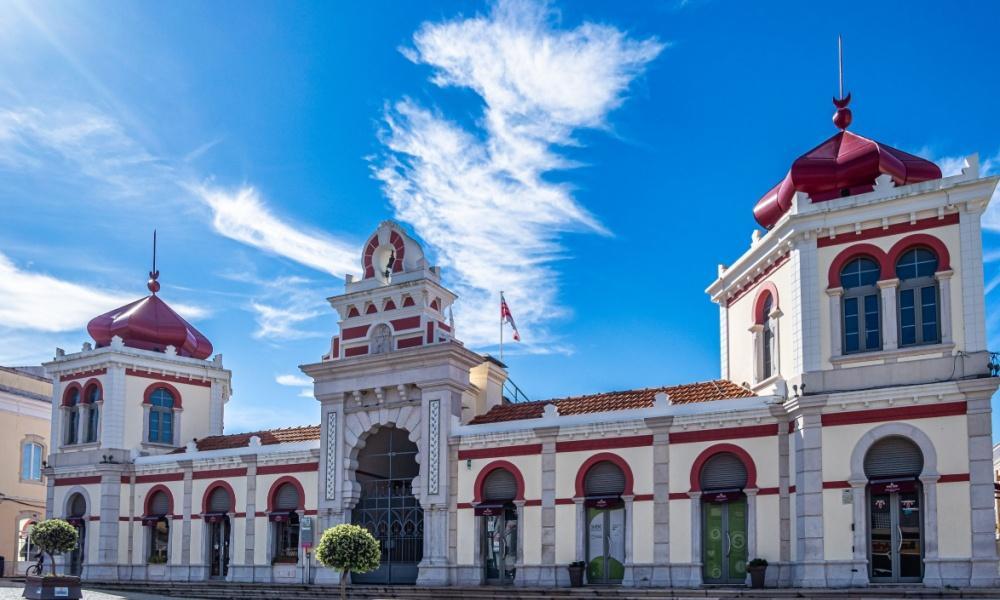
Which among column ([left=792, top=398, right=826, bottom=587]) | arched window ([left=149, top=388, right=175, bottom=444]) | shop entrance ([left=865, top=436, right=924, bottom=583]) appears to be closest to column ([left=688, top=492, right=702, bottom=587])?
column ([left=792, top=398, right=826, bottom=587])

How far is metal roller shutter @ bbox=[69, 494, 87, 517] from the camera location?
1686 inches

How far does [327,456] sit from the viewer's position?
36125mm

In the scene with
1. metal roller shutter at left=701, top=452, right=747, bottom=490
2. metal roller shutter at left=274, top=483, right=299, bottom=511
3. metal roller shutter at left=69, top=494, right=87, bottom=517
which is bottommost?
metal roller shutter at left=69, top=494, right=87, bottom=517

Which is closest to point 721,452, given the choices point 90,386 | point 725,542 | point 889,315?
point 725,542

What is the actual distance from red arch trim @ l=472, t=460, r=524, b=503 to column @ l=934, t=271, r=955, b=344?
1318 cm

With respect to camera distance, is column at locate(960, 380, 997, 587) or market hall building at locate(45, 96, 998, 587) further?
market hall building at locate(45, 96, 998, 587)

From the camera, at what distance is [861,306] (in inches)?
1081

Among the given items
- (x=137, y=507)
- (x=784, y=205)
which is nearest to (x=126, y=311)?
(x=137, y=507)

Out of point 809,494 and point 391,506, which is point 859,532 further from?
point 391,506

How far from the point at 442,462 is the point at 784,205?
13.5 m

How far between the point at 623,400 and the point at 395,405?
7843mm

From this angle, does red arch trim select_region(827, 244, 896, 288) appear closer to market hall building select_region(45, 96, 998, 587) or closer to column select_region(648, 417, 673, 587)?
market hall building select_region(45, 96, 998, 587)

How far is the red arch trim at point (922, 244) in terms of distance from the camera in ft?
86.8

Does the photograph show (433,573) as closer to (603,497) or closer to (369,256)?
(603,497)
